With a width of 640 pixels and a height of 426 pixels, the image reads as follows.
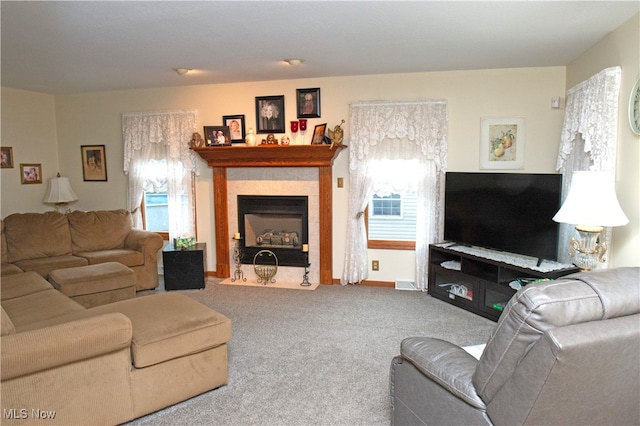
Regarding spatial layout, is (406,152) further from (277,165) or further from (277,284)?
(277,284)

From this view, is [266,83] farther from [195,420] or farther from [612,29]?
[195,420]

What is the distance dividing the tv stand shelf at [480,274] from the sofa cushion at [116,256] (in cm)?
326

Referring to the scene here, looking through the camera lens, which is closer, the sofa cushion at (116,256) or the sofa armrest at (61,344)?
the sofa armrest at (61,344)

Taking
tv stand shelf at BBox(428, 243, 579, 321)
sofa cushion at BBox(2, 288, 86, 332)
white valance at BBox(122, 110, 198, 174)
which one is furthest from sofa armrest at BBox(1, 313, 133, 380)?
white valance at BBox(122, 110, 198, 174)

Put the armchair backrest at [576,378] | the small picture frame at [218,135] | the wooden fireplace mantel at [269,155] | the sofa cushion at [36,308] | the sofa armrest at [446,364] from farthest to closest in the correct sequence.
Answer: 1. the small picture frame at [218,135]
2. the wooden fireplace mantel at [269,155]
3. the sofa cushion at [36,308]
4. the sofa armrest at [446,364]
5. the armchair backrest at [576,378]

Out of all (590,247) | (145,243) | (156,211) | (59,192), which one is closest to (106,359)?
(145,243)

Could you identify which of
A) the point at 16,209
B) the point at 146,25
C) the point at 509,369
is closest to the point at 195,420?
the point at 509,369

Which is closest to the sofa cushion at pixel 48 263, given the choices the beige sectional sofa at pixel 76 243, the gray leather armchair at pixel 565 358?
the beige sectional sofa at pixel 76 243

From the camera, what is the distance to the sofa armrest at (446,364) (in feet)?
5.36

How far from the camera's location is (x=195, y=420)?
7.75 ft

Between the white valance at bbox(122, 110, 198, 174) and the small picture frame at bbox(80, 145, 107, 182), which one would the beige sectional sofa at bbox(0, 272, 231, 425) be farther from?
the small picture frame at bbox(80, 145, 107, 182)

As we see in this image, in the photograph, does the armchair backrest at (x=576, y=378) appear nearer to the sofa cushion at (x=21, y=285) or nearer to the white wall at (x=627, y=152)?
the white wall at (x=627, y=152)

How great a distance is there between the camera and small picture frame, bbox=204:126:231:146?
203 inches

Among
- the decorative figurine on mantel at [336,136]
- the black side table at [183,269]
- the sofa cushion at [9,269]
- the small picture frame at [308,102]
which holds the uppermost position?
the small picture frame at [308,102]
